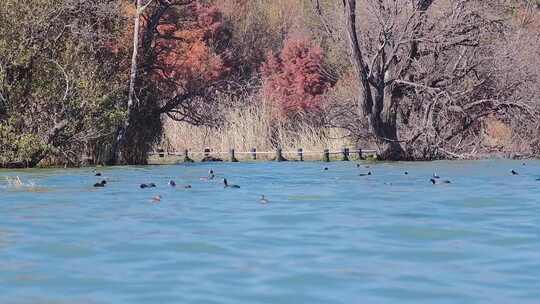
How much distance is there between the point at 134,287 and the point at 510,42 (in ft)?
102

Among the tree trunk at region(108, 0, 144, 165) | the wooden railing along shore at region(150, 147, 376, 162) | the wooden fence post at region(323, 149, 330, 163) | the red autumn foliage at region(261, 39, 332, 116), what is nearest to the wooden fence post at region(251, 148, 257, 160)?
the wooden railing along shore at region(150, 147, 376, 162)

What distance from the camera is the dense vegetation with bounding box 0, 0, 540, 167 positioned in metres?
33.0

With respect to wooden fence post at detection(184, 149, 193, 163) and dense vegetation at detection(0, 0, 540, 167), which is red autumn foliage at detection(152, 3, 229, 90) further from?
wooden fence post at detection(184, 149, 193, 163)

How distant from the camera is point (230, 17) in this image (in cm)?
5878

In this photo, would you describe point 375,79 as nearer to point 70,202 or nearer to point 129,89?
point 129,89

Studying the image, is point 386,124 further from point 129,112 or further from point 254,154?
point 129,112

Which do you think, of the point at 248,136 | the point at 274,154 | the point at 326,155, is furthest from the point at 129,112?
the point at 326,155

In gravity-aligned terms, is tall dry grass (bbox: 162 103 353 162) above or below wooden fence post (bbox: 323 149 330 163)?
above

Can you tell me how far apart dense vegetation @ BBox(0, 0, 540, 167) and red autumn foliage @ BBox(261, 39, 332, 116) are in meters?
0.41

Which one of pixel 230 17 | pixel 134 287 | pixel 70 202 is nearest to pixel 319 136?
pixel 230 17

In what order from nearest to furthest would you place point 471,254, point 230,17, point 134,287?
point 134,287 → point 471,254 → point 230,17

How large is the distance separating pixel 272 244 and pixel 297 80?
3488 cm

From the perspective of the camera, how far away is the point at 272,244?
1300cm

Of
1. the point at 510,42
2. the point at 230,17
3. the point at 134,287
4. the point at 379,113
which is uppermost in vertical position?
the point at 230,17
